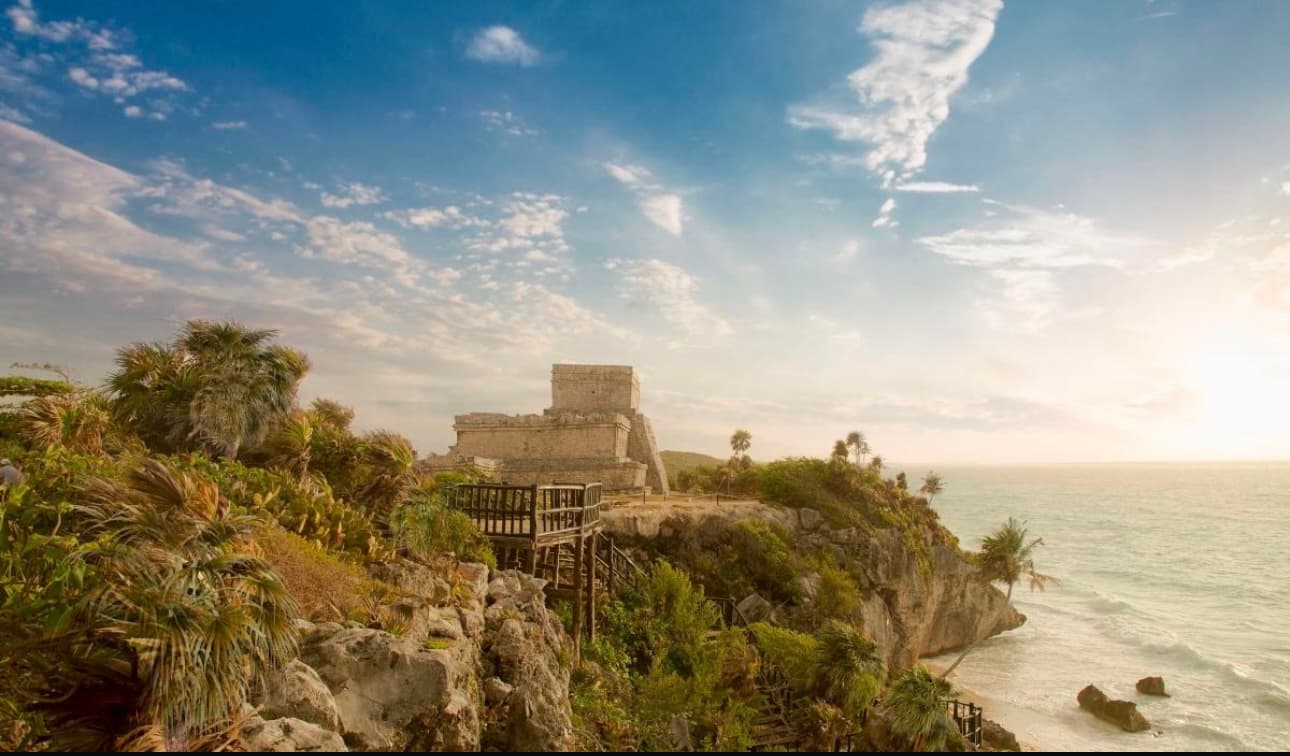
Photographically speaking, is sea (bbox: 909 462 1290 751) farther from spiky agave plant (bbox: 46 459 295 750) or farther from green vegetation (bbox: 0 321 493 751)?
spiky agave plant (bbox: 46 459 295 750)

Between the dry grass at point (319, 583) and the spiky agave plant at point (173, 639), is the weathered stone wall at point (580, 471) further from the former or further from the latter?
the spiky agave plant at point (173, 639)

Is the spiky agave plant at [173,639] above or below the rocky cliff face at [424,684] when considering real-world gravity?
above

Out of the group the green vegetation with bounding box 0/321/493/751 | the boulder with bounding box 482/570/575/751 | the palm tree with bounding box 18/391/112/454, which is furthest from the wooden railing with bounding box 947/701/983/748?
the palm tree with bounding box 18/391/112/454

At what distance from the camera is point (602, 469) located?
33.4 metres

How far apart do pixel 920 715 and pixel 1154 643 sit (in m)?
30.3

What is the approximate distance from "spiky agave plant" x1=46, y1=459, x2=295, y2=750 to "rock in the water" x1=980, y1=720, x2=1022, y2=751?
78.6 ft

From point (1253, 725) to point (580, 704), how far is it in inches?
1148

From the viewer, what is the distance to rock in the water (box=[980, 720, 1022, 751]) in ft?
75.5

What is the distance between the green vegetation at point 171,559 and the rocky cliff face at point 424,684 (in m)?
0.42

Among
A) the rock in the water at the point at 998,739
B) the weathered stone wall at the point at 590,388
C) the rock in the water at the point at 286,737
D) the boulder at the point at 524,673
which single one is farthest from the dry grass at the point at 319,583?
the weathered stone wall at the point at 590,388

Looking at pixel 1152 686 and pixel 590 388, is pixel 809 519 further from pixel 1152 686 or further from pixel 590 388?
Result: pixel 1152 686

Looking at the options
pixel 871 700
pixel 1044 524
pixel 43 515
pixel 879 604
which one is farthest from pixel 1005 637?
pixel 1044 524

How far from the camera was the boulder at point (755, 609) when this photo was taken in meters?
25.2

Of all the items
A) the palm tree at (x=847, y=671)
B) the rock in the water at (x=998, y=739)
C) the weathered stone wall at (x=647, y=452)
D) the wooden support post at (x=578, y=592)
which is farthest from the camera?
the weathered stone wall at (x=647, y=452)
